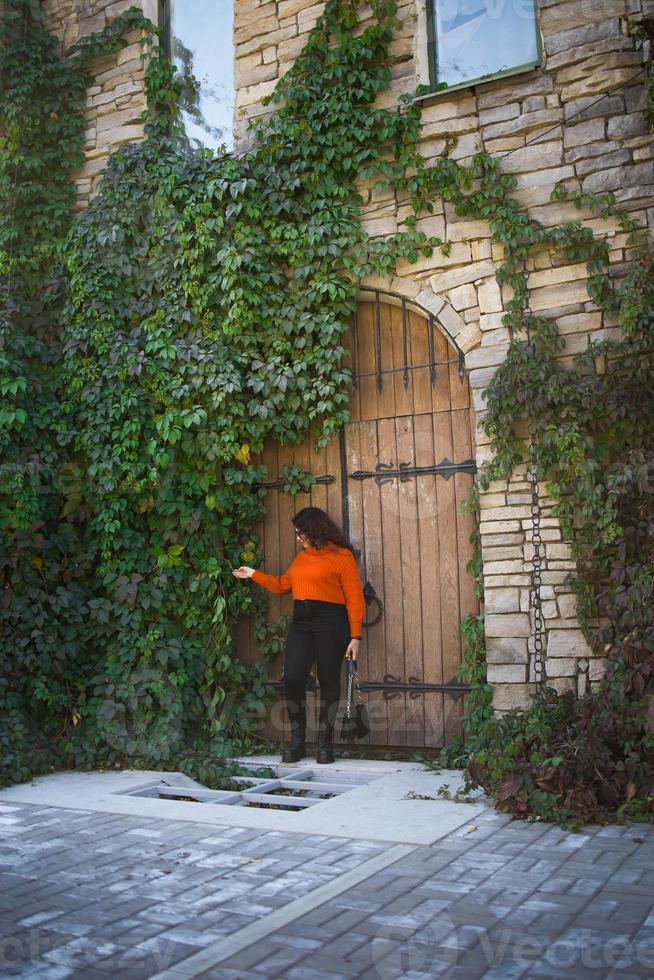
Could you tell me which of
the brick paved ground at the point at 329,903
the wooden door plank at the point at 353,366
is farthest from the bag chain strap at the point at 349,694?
the wooden door plank at the point at 353,366

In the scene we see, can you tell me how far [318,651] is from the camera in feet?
18.5

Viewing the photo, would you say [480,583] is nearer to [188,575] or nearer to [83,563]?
[188,575]

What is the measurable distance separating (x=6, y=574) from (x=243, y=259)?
8.16 ft

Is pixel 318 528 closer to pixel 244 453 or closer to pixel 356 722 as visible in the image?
pixel 244 453

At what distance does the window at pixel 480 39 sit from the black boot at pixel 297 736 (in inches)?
156

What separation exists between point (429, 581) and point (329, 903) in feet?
9.18

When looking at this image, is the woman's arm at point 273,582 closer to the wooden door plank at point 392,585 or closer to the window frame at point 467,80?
the wooden door plank at point 392,585

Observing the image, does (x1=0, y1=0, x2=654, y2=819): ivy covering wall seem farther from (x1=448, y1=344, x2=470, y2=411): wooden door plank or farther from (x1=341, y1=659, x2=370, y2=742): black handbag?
(x1=341, y1=659, x2=370, y2=742): black handbag

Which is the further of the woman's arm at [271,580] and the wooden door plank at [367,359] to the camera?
the wooden door plank at [367,359]

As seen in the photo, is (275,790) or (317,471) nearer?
(275,790)

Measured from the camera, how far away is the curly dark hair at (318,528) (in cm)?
560

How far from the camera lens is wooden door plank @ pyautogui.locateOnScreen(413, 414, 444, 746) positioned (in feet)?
18.5

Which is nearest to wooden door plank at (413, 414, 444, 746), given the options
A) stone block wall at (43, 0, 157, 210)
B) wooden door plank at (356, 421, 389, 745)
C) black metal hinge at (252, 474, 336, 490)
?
wooden door plank at (356, 421, 389, 745)

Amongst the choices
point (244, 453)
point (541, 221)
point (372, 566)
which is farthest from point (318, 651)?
point (541, 221)
